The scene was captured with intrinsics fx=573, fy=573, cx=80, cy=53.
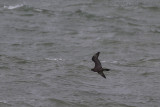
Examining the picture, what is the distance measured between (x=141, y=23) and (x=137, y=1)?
131 inches

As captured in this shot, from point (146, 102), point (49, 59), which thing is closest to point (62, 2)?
point (49, 59)

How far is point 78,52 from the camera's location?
58.0ft

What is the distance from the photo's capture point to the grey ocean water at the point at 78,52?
13906 mm

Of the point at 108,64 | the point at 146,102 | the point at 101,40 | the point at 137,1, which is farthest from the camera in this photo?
the point at 137,1

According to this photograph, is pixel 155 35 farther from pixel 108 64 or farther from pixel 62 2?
pixel 62 2

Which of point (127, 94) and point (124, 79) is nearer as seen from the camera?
point (127, 94)

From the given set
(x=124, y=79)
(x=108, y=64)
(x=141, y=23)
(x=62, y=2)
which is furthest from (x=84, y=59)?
(x=62, y=2)

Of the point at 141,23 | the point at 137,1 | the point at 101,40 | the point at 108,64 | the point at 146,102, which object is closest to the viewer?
the point at 146,102

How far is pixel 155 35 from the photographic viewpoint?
19.7m

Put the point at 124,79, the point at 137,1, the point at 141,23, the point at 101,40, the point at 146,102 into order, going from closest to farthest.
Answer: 1. the point at 146,102
2. the point at 124,79
3. the point at 101,40
4. the point at 141,23
5. the point at 137,1

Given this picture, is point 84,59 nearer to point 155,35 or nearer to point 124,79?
point 124,79

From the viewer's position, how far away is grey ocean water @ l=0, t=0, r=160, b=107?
1391cm

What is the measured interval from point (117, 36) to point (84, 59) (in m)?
2.97

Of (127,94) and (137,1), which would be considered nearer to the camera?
(127,94)
